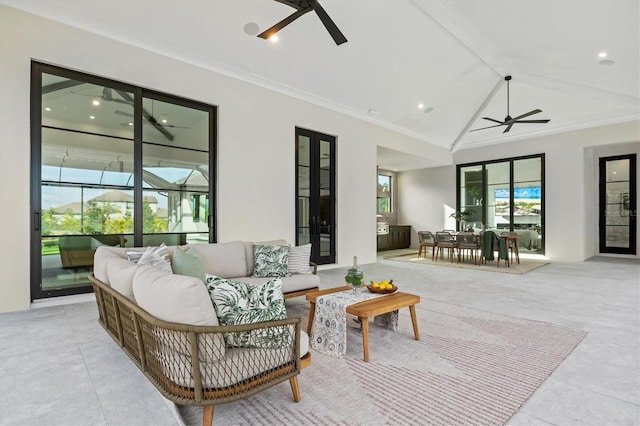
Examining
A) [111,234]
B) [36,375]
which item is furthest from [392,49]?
[36,375]

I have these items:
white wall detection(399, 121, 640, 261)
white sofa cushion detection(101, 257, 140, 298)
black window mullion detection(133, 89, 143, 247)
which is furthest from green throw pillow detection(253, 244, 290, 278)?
white wall detection(399, 121, 640, 261)

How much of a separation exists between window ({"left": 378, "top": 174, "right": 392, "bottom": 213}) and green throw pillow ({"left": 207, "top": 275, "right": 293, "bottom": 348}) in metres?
10.5

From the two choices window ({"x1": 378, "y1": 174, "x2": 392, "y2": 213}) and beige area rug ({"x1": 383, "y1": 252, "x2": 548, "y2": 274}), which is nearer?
beige area rug ({"x1": 383, "y1": 252, "x2": 548, "y2": 274})

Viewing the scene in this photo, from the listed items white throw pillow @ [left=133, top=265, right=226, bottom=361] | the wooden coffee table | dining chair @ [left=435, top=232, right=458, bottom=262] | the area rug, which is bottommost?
the area rug

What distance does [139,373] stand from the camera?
240 cm

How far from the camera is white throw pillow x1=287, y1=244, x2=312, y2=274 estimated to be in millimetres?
4164

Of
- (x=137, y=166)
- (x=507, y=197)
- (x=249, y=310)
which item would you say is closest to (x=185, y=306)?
(x=249, y=310)

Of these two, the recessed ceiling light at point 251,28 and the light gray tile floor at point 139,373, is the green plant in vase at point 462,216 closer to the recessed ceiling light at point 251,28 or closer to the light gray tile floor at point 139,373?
the light gray tile floor at point 139,373

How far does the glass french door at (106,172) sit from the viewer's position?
4125 mm

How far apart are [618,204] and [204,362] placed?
465 inches

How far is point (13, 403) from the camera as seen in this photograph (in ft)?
6.57

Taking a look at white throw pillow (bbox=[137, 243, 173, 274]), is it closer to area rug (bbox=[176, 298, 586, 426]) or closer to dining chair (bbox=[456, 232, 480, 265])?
area rug (bbox=[176, 298, 586, 426])

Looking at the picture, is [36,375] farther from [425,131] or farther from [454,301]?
[425,131]

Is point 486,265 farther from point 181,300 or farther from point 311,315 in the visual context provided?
point 181,300
